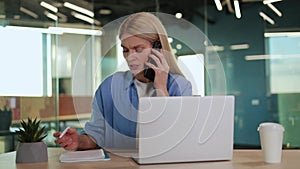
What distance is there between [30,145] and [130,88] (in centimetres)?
49

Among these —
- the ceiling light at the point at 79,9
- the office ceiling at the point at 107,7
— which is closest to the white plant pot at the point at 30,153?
the office ceiling at the point at 107,7

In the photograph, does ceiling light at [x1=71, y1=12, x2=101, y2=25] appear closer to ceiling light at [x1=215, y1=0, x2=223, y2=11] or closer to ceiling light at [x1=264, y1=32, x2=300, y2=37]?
ceiling light at [x1=215, y1=0, x2=223, y2=11]

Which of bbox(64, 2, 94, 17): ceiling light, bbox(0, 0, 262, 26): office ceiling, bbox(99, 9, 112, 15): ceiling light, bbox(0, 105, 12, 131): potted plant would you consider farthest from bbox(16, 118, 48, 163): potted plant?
bbox(99, 9, 112, 15): ceiling light

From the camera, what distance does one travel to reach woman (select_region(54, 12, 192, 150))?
1.60 metres

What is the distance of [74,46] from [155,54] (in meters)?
3.66

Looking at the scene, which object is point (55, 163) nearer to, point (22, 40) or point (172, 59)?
point (172, 59)

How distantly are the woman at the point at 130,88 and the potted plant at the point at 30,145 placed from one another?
0.36ft

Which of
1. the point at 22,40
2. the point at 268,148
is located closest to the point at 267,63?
the point at 22,40

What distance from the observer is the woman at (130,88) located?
1603 millimetres

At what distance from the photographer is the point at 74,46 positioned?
512cm

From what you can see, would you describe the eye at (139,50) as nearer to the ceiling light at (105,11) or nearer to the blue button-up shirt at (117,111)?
the blue button-up shirt at (117,111)

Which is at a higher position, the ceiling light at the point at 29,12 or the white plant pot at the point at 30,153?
the ceiling light at the point at 29,12

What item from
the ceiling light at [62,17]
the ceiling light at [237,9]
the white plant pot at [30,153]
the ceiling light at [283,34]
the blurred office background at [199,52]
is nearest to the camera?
the white plant pot at [30,153]

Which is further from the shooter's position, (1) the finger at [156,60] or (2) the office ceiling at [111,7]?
(2) the office ceiling at [111,7]
